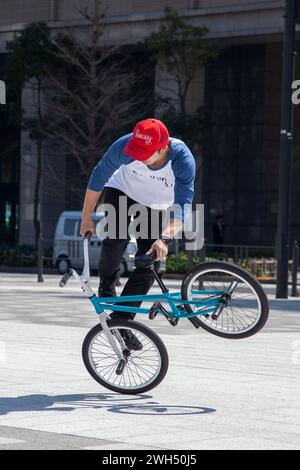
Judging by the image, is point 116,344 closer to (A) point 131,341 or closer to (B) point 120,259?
(A) point 131,341

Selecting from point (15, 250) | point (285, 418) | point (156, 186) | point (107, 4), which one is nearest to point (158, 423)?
point (285, 418)

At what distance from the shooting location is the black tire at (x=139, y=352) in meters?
7.76

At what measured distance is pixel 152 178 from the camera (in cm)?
812

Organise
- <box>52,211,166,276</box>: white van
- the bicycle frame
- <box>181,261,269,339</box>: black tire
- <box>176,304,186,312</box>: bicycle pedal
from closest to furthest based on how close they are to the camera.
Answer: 1. <box>181,261,269,339</box>: black tire
2. the bicycle frame
3. <box>176,304,186,312</box>: bicycle pedal
4. <box>52,211,166,276</box>: white van

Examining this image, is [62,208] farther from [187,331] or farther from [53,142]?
[187,331]

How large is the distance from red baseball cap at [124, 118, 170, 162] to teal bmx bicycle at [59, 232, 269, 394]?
0.67 meters

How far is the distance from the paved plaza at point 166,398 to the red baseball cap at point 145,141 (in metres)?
1.58

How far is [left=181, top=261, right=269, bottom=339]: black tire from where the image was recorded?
25.3 feet

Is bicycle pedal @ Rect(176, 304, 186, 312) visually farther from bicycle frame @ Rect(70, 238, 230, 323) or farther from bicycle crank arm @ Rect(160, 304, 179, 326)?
bicycle crank arm @ Rect(160, 304, 179, 326)

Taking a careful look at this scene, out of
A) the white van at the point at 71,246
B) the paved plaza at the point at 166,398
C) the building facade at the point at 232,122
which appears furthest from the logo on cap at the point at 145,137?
the building facade at the point at 232,122

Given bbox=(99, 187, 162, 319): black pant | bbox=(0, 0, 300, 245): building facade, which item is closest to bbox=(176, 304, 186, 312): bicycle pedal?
bbox=(99, 187, 162, 319): black pant

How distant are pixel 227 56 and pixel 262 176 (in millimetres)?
4669

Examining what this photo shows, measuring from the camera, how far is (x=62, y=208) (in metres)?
47.7

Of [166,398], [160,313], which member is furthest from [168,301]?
[166,398]
